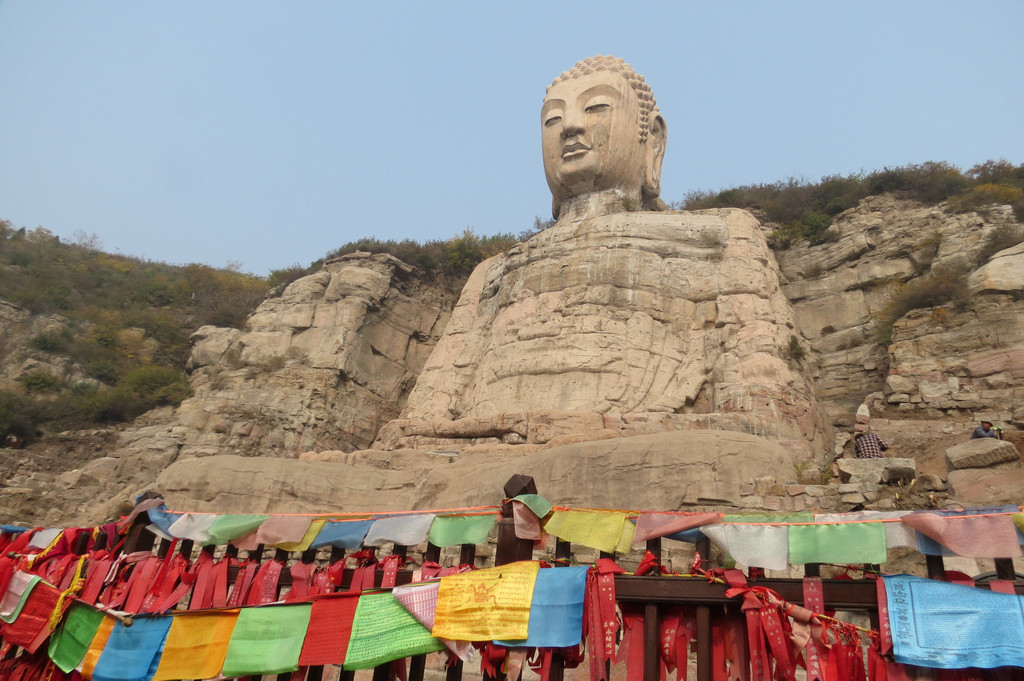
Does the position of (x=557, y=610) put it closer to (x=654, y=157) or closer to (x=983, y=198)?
(x=654, y=157)

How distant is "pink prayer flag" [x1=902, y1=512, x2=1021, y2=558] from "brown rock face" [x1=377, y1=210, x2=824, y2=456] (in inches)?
275

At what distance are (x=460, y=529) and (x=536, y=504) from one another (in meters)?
0.57

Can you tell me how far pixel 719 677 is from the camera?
3.92 m

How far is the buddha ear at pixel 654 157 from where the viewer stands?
1636 centimetres

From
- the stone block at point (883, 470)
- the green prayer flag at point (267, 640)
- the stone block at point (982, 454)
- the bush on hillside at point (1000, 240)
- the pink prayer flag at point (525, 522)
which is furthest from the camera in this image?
the bush on hillside at point (1000, 240)

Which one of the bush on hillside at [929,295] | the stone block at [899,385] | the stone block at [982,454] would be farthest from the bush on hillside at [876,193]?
the stone block at [982,454]

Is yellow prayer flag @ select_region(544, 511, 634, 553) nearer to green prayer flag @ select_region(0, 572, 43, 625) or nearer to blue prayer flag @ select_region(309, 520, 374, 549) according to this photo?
blue prayer flag @ select_region(309, 520, 374, 549)

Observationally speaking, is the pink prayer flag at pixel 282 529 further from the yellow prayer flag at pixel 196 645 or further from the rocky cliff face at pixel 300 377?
the rocky cliff face at pixel 300 377

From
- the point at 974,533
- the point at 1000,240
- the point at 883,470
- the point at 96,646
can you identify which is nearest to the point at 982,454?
the point at 883,470

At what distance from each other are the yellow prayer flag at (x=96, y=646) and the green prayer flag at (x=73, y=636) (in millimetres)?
54

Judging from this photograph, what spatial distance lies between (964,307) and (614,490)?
6.85 meters

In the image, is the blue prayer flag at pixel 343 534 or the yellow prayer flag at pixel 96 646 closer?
the blue prayer flag at pixel 343 534

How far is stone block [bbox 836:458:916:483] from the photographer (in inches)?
320

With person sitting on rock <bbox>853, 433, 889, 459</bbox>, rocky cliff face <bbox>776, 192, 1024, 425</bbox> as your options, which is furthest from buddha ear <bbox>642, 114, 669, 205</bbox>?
person sitting on rock <bbox>853, 433, 889, 459</bbox>
